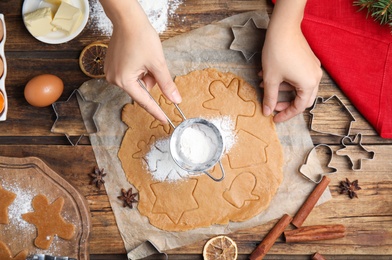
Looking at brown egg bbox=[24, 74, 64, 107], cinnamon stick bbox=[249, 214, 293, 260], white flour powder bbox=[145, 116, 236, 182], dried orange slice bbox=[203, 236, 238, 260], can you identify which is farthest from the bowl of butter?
cinnamon stick bbox=[249, 214, 293, 260]

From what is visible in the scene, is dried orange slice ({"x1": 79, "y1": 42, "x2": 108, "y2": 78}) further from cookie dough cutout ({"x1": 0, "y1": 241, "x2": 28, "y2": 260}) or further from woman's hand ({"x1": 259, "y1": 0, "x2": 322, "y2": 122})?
cookie dough cutout ({"x1": 0, "y1": 241, "x2": 28, "y2": 260})

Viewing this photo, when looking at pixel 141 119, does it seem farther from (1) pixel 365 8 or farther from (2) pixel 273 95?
(1) pixel 365 8

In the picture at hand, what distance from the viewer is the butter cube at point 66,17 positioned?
225 cm

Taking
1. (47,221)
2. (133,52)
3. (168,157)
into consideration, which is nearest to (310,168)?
(168,157)

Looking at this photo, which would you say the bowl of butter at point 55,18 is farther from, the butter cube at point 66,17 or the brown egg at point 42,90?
the brown egg at point 42,90

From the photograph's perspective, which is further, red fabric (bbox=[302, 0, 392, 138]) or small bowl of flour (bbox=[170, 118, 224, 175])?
red fabric (bbox=[302, 0, 392, 138])

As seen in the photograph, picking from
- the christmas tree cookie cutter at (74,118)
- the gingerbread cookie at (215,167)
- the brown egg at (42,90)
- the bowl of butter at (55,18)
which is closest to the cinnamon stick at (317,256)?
the gingerbread cookie at (215,167)

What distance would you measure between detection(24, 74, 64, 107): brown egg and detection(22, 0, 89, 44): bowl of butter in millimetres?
196

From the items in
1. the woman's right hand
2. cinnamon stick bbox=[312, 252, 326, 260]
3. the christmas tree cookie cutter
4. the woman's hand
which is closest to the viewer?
the woman's right hand

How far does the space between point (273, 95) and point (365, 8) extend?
0.61m

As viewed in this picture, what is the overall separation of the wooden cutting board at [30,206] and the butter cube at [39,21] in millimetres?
594

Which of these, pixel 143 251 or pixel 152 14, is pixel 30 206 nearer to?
pixel 143 251

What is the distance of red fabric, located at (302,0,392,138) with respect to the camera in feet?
7.39

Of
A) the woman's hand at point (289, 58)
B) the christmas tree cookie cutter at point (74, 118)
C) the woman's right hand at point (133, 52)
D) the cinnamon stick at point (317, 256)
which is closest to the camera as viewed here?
the woman's right hand at point (133, 52)
